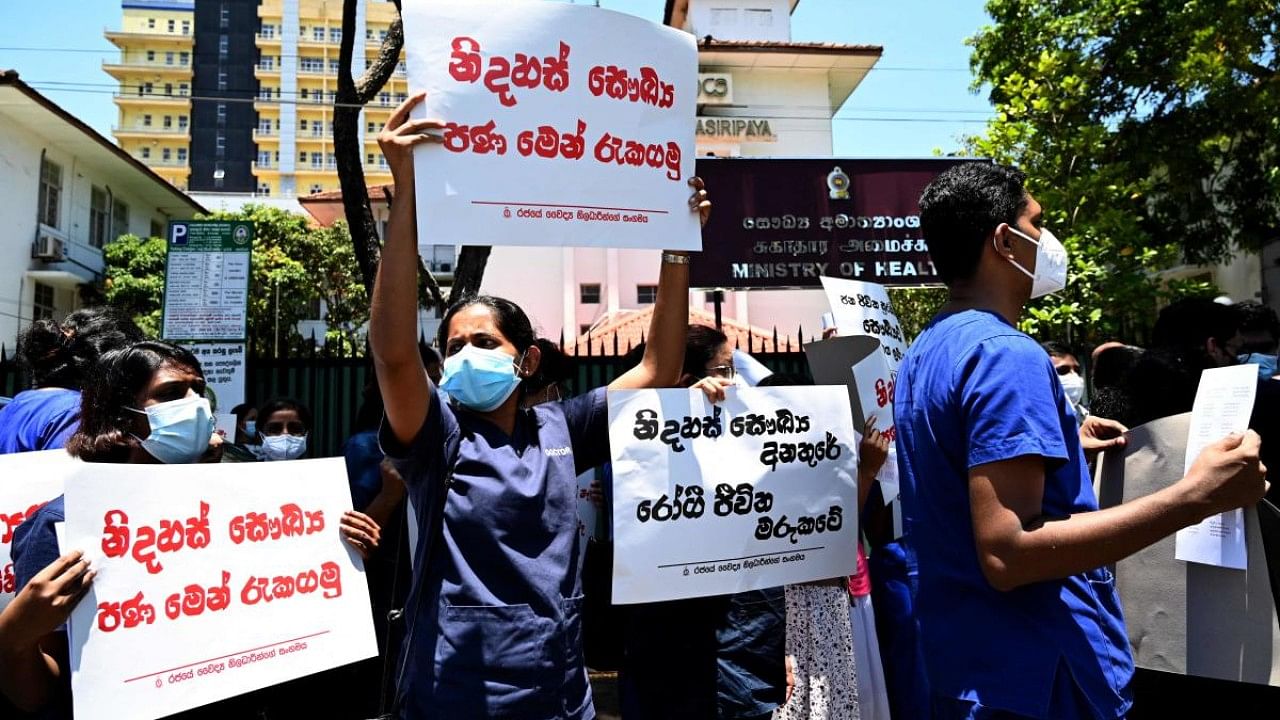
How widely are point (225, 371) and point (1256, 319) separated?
8344mm

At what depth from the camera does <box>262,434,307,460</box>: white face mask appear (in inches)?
199

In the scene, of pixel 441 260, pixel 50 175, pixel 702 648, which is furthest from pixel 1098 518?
pixel 441 260

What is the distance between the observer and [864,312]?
149 inches

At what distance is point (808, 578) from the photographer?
9.17ft

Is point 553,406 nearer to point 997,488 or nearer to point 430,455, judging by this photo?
point 430,455

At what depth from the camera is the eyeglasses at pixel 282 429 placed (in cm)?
516

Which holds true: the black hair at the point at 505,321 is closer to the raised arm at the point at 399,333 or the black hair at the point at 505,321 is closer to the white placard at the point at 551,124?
the white placard at the point at 551,124

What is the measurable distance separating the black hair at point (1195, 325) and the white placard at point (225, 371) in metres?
7.99

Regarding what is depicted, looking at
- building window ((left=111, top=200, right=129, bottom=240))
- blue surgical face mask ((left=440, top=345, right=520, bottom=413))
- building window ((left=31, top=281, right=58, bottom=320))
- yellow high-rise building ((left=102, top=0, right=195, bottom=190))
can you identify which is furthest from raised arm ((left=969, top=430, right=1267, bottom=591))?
yellow high-rise building ((left=102, top=0, right=195, bottom=190))

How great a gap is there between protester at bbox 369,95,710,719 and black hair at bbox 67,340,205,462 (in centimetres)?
77

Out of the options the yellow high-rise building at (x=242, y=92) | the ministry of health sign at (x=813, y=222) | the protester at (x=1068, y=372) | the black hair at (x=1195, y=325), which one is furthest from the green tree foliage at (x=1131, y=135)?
the yellow high-rise building at (x=242, y=92)

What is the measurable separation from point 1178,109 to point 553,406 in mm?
13843

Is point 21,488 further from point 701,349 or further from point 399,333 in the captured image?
point 701,349

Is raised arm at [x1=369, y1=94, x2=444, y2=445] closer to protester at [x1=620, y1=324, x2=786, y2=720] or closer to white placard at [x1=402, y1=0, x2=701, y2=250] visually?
white placard at [x1=402, y1=0, x2=701, y2=250]
